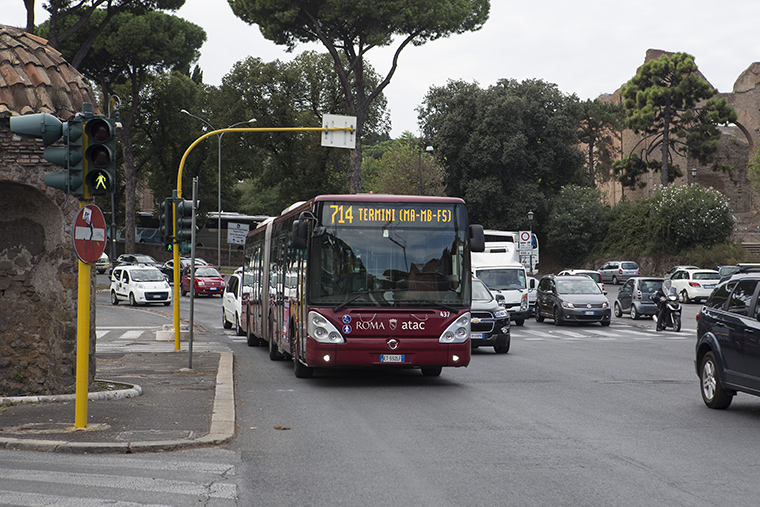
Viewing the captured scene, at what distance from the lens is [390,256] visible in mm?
13047

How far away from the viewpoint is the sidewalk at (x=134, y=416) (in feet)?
26.5

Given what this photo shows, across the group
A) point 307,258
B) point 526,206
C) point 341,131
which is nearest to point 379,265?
point 307,258

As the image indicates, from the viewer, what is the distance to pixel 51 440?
8109 mm

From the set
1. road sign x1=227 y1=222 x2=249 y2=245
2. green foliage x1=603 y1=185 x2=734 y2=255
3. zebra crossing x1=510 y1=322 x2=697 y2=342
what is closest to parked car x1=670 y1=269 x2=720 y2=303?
zebra crossing x1=510 y1=322 x2=697 y2=342

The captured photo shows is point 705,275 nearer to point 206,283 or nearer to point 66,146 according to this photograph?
point 206,283

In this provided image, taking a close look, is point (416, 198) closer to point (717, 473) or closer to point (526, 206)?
point (717, 473)

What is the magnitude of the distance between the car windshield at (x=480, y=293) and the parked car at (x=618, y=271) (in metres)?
41.3

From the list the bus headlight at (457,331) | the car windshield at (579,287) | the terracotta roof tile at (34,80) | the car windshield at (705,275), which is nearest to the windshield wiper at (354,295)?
the bus headlight at (457,331)

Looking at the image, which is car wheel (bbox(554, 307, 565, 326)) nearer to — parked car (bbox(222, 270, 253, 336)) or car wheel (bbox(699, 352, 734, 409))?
parked car (bbox(222, 270, 253, 336))

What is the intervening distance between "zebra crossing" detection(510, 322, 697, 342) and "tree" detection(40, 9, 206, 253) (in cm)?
3280

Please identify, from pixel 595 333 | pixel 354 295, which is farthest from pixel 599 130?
pixel 354 295

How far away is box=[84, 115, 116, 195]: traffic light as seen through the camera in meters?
8.43

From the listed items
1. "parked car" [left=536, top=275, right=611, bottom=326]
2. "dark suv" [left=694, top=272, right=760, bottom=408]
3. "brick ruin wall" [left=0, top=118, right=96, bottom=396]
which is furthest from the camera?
"parked car" [left=536, top=275, right=611, bottom=326]

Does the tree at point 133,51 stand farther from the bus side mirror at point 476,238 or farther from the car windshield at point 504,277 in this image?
the bus side mirror at point 476,238
